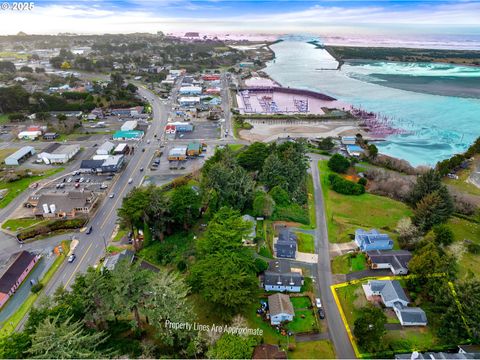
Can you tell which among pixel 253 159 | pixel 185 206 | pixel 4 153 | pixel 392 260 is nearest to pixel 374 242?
pixel 392 260

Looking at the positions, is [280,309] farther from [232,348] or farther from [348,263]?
[348,263]

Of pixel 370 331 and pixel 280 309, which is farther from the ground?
pixel 370 331

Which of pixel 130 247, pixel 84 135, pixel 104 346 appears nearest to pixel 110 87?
pixel 84 135

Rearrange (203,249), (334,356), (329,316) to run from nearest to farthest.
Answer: (334,356) → (329,316) → (203,249)

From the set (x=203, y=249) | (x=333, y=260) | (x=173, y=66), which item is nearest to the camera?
(x=203, y=249)

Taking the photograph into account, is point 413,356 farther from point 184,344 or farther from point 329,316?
point 184,344

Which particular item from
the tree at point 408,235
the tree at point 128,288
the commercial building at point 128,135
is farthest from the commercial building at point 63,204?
the tree at point 408,235

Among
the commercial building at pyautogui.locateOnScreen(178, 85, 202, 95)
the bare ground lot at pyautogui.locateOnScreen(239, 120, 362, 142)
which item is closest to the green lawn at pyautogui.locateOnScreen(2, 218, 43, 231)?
the bare ground lot at pyautogui.locateOnScreen(239, 120, 362, 142)
